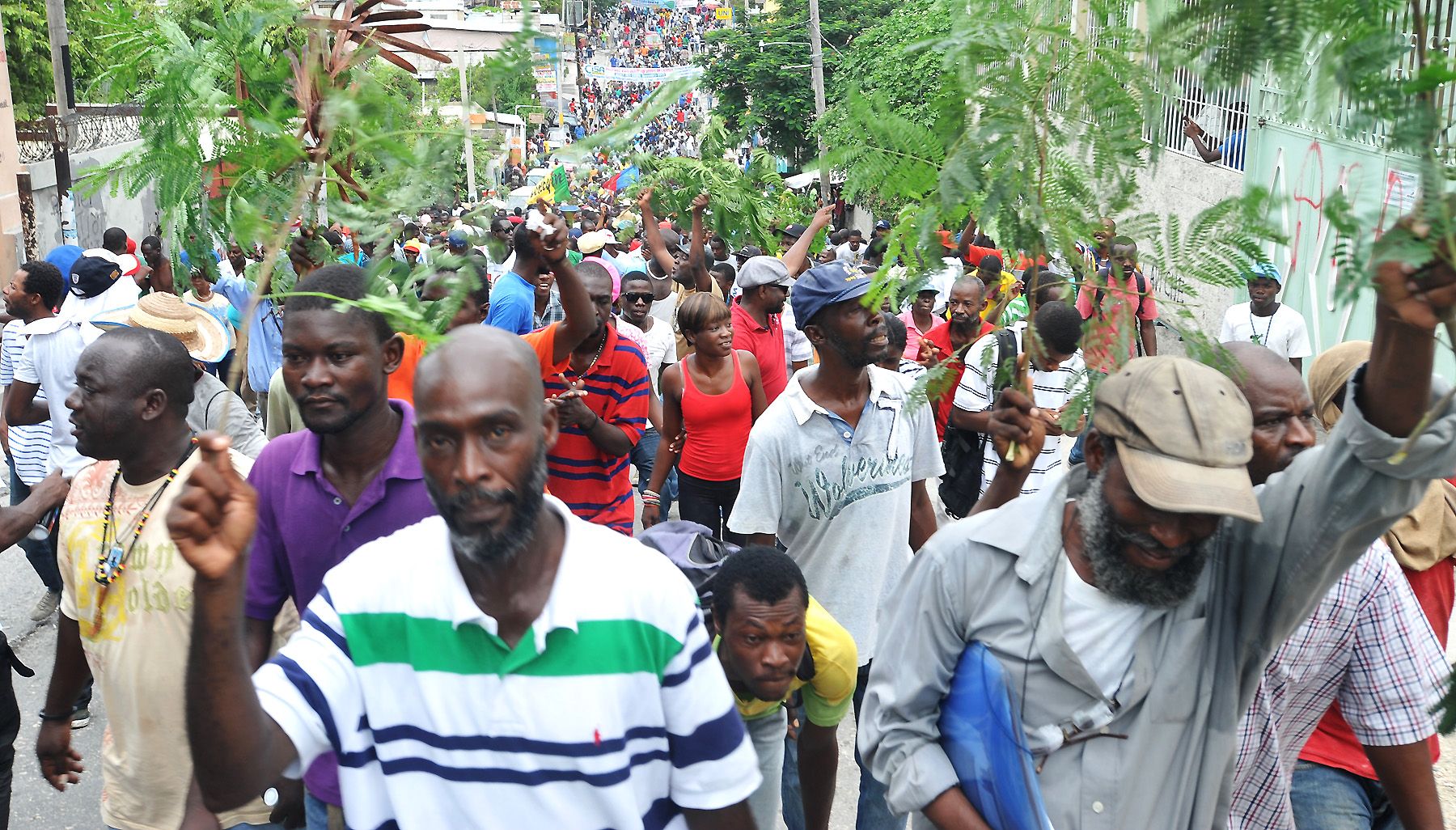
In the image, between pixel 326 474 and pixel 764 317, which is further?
pixel 764 317

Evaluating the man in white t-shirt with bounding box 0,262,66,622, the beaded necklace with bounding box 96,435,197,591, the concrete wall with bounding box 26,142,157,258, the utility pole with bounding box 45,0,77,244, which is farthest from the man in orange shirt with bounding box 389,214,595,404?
the concrete wall with bounding box 26,142,157,258

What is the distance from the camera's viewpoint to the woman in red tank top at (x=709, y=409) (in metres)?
6.46

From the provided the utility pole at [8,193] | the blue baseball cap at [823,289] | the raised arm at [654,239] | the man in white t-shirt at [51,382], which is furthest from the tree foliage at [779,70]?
the blue baseball cap at [823,289]

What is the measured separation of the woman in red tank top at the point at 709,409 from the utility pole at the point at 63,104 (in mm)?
13288

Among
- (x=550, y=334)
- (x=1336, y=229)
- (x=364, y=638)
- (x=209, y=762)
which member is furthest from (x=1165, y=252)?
(x=550, y=334)

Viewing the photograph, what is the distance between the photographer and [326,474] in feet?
11.0

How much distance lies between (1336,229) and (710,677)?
127cm

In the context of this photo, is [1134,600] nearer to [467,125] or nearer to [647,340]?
[467,125]

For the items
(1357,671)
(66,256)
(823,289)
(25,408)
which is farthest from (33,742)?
(1357,671)

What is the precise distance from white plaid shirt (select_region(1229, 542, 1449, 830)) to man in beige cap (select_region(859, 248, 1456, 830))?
39 cm

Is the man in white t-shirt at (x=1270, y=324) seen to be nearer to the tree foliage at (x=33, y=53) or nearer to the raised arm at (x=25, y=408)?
the raised arm at (x=25, y=408)

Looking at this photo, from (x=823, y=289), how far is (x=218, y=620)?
9.87 feet

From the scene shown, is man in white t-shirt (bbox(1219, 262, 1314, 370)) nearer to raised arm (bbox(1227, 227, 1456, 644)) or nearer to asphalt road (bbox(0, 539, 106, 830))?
raised arm (bbox(1227, 227, 1456, 644))

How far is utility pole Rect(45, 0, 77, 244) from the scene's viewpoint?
17688 mm
